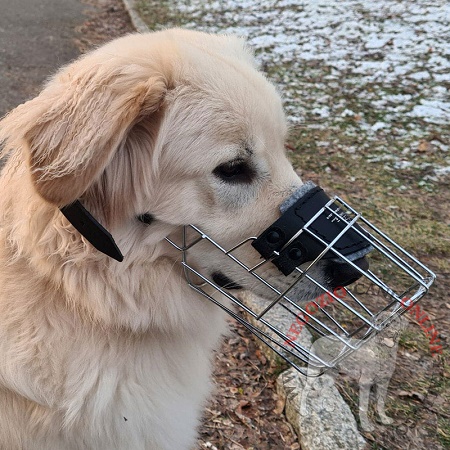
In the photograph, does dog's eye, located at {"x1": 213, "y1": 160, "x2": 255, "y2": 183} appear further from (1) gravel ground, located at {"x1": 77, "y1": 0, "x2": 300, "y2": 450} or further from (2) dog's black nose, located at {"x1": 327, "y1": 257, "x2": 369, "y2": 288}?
(1) gravel ground, located at {"x1": 77, "y1": 0, "x2": 300, "y2": 450}

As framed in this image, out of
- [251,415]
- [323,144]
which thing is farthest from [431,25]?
[251,415]

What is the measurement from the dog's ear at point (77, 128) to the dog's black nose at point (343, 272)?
83cm

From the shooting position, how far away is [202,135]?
1.67m

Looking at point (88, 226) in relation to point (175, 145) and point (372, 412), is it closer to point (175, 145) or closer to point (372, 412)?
point (175, 145)

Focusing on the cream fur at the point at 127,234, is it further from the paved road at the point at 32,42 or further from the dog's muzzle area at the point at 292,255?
the paved road at the point at 32,42

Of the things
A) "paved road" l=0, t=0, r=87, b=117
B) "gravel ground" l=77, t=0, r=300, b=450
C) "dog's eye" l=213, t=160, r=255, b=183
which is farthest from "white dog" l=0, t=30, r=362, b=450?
"paved road" l=0, t=0, r=87, b=117

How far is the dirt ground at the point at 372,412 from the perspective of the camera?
2.46 meters

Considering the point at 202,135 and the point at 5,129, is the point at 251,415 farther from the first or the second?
the point at 5,129

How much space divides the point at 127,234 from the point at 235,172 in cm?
42

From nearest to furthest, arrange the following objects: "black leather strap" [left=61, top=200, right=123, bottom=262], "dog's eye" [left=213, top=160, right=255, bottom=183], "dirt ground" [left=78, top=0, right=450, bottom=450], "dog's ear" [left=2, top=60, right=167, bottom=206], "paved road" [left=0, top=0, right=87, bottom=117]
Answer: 1. "dog's ear" [left=2, top=60, right=167, bottom=206]
2. "black leather strap" [left=61, top=200, right=123, bottom=262]
3. "dog's eye" [left=213, top=160, right=255, bottom=183]
4. "dirt ground" [left=78, top=0, right=450, bottom=450]
5. "paved road" [left=0, top=0, right=87, bottom=117]

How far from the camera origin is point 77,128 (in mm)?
1450

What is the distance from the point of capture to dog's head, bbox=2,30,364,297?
150 cm

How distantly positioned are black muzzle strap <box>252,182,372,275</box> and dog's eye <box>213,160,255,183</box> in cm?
16

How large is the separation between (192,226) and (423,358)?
1789 millimetres
